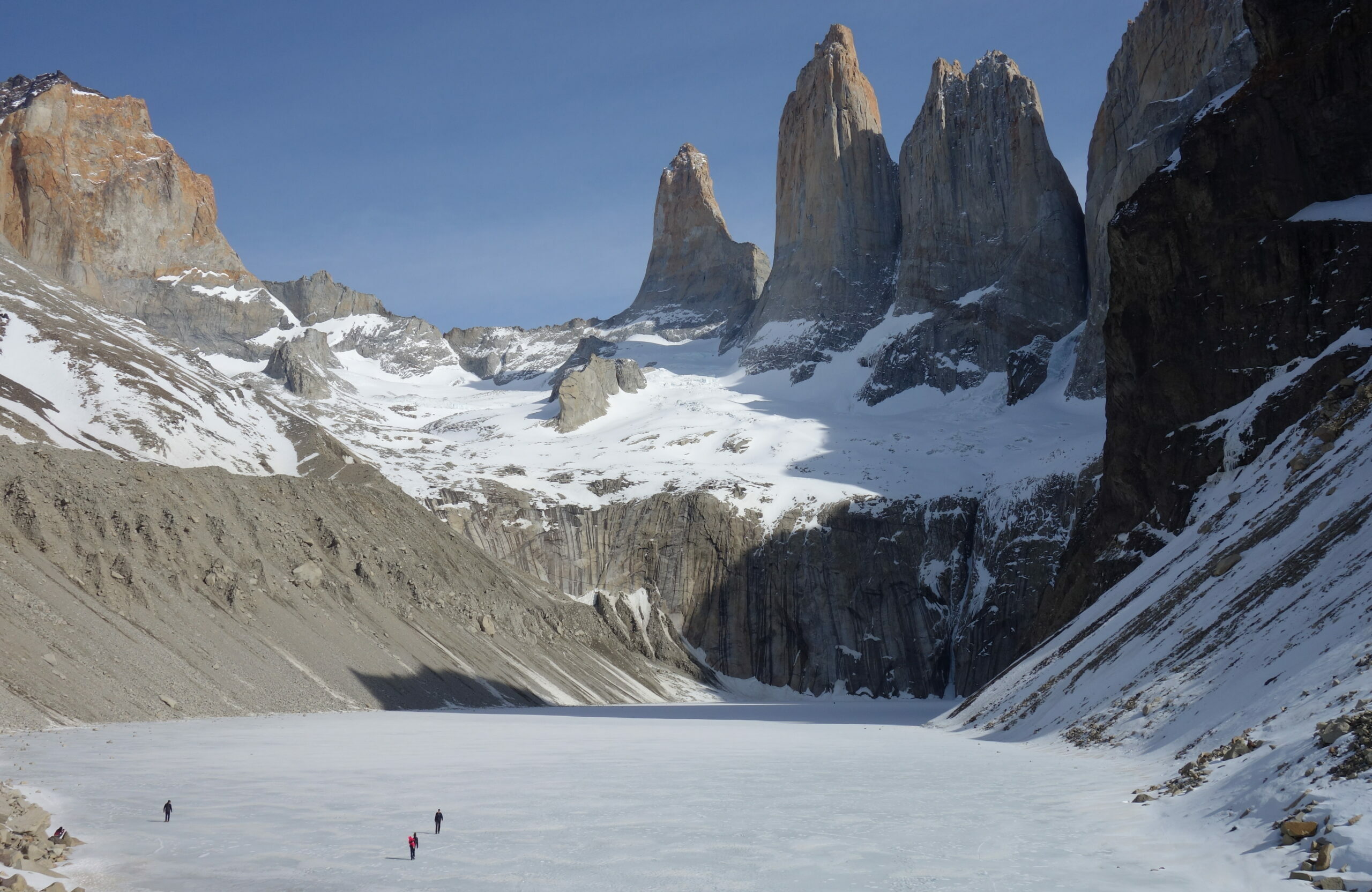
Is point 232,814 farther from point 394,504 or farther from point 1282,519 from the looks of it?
point 394,504

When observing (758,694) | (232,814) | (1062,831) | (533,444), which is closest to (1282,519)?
(1062,831)

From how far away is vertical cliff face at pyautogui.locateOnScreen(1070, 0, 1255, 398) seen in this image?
9525 centimetres

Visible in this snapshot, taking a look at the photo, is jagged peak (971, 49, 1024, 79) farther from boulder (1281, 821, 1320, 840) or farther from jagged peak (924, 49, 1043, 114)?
boulder (1281, 821, 1320, 840)

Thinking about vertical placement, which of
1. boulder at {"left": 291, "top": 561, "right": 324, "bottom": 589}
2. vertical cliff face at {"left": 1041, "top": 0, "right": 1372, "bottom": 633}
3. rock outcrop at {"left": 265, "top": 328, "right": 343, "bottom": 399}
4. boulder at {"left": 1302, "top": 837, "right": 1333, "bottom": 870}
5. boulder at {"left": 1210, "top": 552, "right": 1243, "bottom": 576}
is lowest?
boulder at {"left": 1302, "top": 837, "right": 1333, "bottom": 870}

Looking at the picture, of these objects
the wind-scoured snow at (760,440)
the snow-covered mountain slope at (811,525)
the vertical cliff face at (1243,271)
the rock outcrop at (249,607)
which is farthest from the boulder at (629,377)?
the vertical cliff face at (1243,271)

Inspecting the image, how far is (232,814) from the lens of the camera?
18188 millimetres

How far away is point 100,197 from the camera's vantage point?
178 m

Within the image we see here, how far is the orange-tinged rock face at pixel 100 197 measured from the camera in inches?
6718

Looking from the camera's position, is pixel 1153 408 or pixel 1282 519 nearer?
pixel 1282 519

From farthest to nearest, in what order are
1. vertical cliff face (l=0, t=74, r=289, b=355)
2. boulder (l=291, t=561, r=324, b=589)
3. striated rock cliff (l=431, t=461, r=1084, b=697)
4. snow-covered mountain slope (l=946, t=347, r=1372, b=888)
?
vertical cliff face (l=0, t=74, r=289, b=355) → striated rock cliff (l=431, t=461, r=1084, b=697) → boulder (l=291, t=561, r=324, b=589) → snow-covered mountain slope (l=946, t=347, r=1372, b=888)

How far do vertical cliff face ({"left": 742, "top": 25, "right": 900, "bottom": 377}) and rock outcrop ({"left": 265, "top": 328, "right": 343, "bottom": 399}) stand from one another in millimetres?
62164

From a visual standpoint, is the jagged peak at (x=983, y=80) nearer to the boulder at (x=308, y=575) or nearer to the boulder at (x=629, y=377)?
the boulder at (x=629, y=377)

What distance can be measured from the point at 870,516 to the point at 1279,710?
84929mm

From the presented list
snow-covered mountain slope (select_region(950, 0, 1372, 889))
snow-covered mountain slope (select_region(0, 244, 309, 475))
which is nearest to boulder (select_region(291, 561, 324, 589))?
snow-covered mountain slope (select_region(0, 244, 309, 475))
